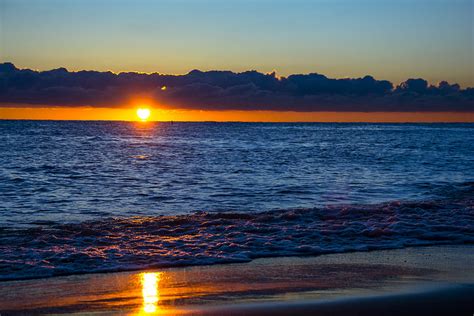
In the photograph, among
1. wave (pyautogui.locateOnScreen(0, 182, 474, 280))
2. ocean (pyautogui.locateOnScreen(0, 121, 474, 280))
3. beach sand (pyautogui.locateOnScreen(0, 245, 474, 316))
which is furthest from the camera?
ocean (pyautogui.locateOnScreen(0, 121, 474, 280))

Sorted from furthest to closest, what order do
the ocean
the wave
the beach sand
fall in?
the ocean < the wave < the beach sand

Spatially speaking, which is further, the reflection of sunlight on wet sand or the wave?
the wave

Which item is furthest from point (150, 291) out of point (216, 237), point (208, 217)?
point (208, 217)

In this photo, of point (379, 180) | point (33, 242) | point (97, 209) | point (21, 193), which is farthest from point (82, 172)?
point (33, 242)

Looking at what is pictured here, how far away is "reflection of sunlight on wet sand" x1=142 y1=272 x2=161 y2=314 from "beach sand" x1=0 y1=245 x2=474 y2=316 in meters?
0.01

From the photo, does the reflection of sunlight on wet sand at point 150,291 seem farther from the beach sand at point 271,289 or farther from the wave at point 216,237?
the wave at point 216,237

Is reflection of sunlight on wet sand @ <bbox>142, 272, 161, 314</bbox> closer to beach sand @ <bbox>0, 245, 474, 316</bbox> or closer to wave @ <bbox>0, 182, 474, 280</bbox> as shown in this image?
beach sand @ <bbox>0, 245, 474, 316</bbox>

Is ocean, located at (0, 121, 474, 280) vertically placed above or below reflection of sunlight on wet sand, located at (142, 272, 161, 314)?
below

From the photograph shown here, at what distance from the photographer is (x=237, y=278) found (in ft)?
25.5

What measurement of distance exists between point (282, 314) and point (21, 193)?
14.7 metres

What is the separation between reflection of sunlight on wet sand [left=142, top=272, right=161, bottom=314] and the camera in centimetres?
638

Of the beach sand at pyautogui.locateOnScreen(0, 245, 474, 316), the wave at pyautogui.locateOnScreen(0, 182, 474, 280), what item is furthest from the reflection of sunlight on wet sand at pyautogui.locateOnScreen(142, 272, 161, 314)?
the wave at pyautogui.locateOnScreen(0, 182, 474, 280)

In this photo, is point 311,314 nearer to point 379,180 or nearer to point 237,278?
point 237,278

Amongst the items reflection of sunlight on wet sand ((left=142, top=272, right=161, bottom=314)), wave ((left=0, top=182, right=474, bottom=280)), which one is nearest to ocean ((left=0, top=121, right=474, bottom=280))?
wave ((left=0, top=182, right=474, bottom=280))
